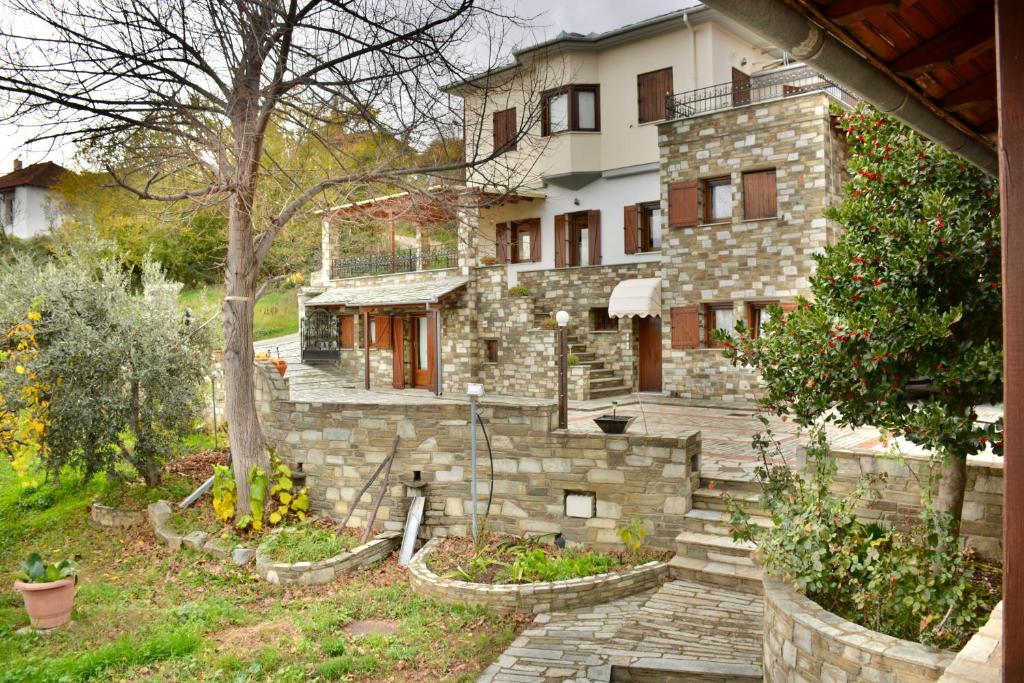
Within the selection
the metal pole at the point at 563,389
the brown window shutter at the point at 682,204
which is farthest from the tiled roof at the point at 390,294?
the metal pole at the point at 563,389

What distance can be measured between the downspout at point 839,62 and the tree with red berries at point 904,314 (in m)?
1.32

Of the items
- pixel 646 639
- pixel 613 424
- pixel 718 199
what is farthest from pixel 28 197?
pixel 646 639

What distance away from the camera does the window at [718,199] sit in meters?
16.1

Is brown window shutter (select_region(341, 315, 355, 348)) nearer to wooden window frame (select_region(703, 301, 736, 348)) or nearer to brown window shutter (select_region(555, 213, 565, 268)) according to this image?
brown window shutter (select_region(555, 213, 565, 268))

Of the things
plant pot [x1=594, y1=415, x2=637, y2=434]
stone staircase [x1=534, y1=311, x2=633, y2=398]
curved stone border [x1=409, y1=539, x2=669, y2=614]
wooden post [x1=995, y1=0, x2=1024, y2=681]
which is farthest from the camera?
stone staircase [x1=534, y1=311, x2=633, y2=398]

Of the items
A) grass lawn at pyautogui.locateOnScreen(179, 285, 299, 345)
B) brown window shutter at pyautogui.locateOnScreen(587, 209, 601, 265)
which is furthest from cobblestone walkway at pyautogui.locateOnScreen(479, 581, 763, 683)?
grass lawn at pyautogui.locateOnScreen(179, 285, 299, 345)

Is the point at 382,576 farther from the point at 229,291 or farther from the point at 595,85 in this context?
the point at 595,85

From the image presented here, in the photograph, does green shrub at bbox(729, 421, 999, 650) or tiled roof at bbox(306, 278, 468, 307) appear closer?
green shrub at bbox(729, 421, 999, 650)

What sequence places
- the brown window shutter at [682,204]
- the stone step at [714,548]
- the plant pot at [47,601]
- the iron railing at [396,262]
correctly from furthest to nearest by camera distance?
the iron railing at [396,262] < the brown window shutter at [682,204] < the stone step at [714,548] < the plant pot at [47,601]

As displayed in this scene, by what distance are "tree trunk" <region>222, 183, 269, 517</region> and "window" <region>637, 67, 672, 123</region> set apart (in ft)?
38.0

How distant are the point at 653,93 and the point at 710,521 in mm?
13089

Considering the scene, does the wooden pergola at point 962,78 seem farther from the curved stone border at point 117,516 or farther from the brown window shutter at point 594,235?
the brown window shutter at point 594,235

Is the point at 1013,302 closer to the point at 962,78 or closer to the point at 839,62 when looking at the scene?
the point at 839,62

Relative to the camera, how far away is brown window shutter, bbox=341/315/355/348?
2325cm
